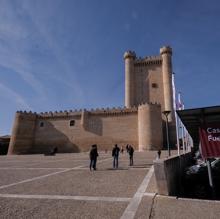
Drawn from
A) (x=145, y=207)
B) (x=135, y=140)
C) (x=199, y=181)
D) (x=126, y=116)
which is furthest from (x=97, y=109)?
(x=145, y=207)

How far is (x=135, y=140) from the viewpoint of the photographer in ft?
131

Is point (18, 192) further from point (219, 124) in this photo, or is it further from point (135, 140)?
point (135, 140)

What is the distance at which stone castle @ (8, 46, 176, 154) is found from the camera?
38094 mm

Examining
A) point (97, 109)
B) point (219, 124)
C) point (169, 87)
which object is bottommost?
point (219, 124)

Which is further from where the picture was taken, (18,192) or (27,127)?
(27,127)

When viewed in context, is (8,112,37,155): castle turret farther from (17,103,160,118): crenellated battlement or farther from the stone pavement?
the stone pavement

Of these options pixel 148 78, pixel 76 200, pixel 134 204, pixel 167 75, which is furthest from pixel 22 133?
pixel 134 204

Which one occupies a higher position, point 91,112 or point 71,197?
point 91,112

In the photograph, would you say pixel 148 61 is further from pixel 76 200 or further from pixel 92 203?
pixel 92 203

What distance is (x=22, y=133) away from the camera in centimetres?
4347

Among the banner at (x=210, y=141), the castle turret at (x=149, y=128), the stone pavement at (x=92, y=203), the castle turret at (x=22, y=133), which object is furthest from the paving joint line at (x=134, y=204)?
the castle turret at (x=22, y=133)

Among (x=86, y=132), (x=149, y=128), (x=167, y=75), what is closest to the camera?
(x=149, y=128)

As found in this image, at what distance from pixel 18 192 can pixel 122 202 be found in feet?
10.2

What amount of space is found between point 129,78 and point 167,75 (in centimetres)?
886
